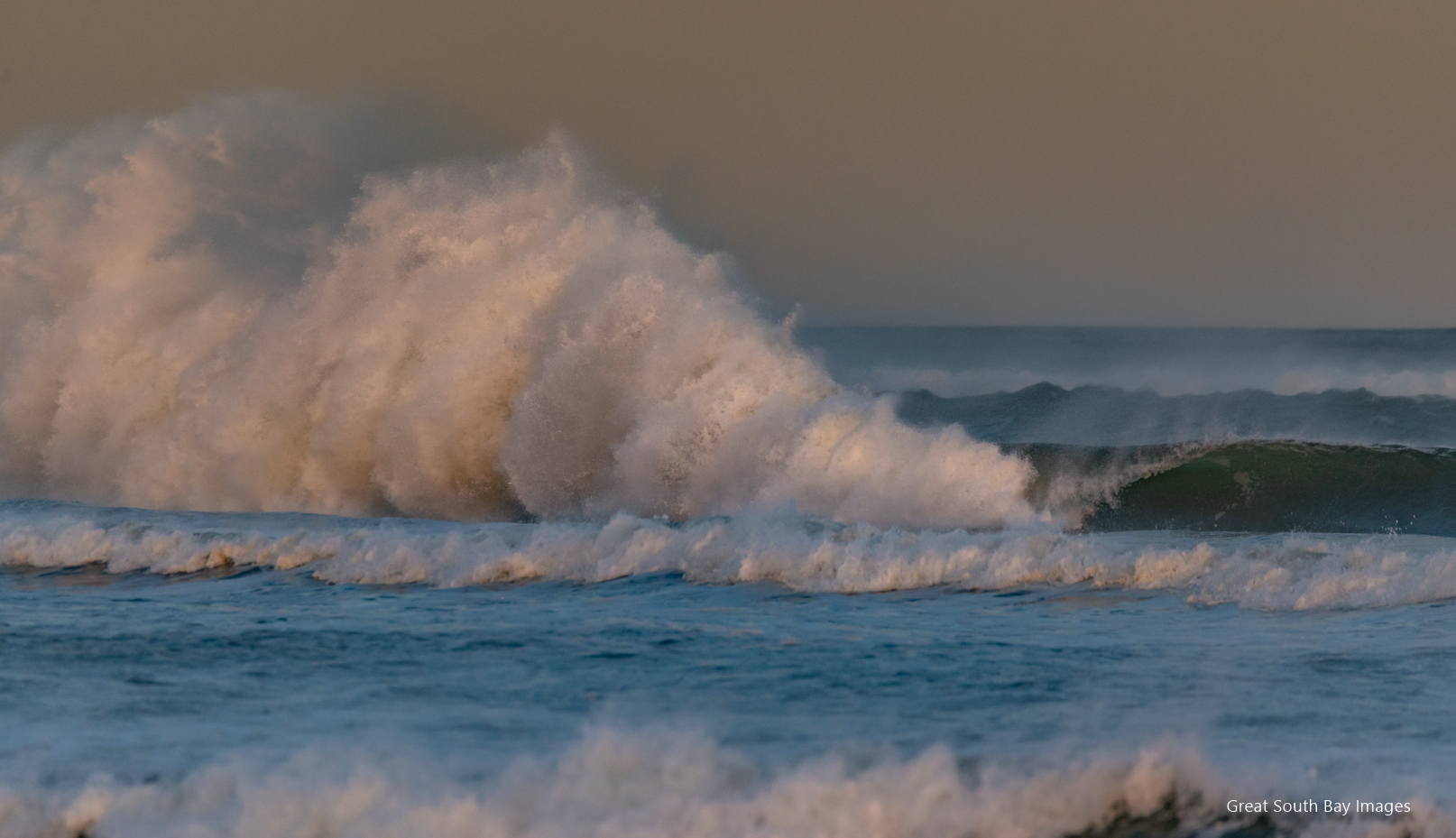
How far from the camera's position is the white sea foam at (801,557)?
7.86m

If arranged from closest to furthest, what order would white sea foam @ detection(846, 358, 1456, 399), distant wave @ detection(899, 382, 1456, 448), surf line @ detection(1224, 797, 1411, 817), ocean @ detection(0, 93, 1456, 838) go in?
surf line @ detection(1224, 797, 1411, 817) → ocean @ detection(0, 93, 1456, 838) → distant wave @ detection(899, 382, 1456, 448) → white sea foam @ detection(846, 358, 1456, 399)

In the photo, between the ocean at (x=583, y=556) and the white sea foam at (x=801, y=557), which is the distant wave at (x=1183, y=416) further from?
the white sea foam at (x=801, y=557)

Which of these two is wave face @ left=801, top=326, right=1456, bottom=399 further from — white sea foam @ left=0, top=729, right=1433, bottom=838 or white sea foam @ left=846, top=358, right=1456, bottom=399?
white sea foam @ left=0, top=729, right=1433, bottom=838

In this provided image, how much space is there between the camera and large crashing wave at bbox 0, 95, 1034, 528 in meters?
12.1

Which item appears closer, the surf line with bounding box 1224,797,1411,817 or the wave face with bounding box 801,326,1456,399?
the surf line with bounding box 1224,797,1411,817

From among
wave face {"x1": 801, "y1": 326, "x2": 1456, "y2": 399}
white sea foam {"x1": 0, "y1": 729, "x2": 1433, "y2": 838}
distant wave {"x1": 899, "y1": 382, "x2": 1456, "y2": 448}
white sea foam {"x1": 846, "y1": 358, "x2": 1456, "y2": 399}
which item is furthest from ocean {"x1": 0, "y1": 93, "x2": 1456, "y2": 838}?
white sea foam {"x1": 846, "y1": 358, "x2": 1456, "y2": 399}

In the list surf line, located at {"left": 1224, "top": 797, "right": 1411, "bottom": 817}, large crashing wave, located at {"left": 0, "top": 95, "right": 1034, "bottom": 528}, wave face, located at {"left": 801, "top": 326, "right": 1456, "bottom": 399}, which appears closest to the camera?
surf line, located at {"left": 1224, "top": 797, "right": 1411, "bottom": 817}

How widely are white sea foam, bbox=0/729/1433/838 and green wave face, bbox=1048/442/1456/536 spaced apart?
25.1ft

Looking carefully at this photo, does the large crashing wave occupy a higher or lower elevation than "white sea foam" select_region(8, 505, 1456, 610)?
higher

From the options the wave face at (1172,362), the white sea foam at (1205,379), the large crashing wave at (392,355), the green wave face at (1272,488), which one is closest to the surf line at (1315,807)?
the large crashing wave at (392,355)

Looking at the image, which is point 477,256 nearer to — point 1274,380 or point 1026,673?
point 1026,673

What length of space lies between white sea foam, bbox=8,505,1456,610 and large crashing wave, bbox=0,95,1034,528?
1.96 metres

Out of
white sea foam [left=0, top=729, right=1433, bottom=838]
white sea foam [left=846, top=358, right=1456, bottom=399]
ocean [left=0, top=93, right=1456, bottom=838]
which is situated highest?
white sea foam [left=846, top=358, right=1456, bottom=399]

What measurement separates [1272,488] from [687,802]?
35.1 feet
